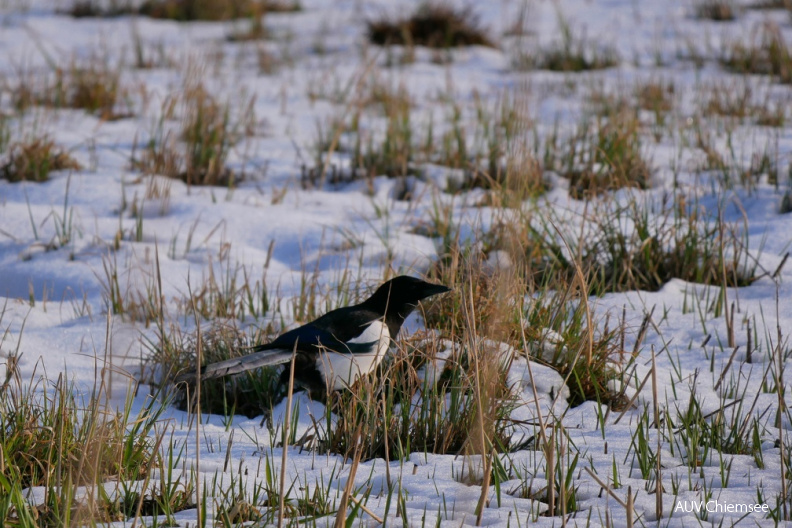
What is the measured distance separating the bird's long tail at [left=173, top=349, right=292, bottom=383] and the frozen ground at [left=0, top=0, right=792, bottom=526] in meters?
0.18

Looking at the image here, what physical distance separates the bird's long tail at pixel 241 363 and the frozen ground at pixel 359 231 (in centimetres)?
18

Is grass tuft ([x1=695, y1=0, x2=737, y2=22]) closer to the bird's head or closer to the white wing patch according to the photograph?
the bird's head

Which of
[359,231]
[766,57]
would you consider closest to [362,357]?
[359,231]

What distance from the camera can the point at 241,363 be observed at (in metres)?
2.38

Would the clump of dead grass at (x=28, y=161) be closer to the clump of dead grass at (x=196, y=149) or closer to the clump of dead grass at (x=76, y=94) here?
the clump of dead grass at (x=196, y=149)

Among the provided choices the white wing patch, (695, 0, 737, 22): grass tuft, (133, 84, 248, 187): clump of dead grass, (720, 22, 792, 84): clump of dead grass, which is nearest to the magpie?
the white wing patch

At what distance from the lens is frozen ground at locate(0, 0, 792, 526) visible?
2098 millimetres

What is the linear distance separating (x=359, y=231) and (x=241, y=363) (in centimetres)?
192

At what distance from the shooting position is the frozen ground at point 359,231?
210cm

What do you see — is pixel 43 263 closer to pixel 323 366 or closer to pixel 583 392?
pixel 323 366

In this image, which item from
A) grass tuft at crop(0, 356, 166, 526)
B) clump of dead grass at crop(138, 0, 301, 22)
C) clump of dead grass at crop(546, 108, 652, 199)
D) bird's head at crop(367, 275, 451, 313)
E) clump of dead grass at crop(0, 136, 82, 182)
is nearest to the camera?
grass tuft at crop(0, 356, 166, 526)

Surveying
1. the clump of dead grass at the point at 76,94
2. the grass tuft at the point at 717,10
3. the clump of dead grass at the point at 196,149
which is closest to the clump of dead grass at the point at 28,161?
the clump of dead grass at the point at 196,149

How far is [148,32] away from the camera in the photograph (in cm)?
899

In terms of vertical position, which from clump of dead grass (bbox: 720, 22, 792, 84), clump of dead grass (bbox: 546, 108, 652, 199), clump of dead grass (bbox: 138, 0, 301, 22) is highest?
clump of dead grass (bbox: 138, 0, 301, 22)
